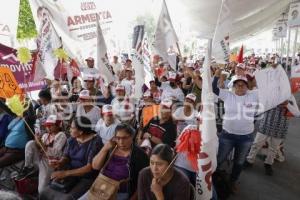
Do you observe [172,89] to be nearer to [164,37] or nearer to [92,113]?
[164,37]

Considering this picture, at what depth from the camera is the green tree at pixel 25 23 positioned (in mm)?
6328

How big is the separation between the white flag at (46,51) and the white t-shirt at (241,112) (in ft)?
12.8

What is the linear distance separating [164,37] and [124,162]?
514 cm

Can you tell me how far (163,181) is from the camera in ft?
10.2

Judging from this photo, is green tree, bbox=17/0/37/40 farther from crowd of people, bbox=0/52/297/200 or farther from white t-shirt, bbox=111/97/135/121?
white t-shirt, bbox=111/97/135/121

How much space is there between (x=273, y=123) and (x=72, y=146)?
133 inches

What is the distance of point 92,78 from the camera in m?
6.39

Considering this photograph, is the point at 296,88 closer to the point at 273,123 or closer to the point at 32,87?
the point at 273,123

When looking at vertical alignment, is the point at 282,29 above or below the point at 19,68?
above

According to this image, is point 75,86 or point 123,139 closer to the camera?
point 123,139

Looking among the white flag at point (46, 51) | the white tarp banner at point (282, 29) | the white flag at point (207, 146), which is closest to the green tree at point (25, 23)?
the white flag at point (46, 51)

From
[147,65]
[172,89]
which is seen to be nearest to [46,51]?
[147,65]

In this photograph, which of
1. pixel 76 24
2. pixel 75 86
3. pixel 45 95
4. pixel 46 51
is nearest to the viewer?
pixel 45 95

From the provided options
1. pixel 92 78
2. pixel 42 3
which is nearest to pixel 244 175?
pixel 92 78
